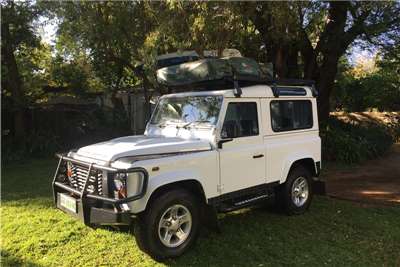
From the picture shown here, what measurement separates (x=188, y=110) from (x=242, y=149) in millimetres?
984

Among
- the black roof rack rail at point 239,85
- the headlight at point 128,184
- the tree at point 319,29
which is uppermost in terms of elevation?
the tree at point 319,29

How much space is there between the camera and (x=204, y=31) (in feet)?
27.1

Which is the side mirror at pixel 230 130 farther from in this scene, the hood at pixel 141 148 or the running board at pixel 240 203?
the running board at pixel 240 203

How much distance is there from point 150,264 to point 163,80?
2.95 m

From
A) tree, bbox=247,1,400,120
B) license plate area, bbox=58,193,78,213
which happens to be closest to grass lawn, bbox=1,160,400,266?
license plate area, bbox=58,193,78,213

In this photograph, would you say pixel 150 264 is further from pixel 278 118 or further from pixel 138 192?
pixel 278 118

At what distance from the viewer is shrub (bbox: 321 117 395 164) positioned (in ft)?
39.0

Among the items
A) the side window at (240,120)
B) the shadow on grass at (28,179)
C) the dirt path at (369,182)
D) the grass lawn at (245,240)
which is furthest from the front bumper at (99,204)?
the dirt path at (369,182)

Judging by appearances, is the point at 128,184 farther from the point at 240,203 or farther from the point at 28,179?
the point at 28,179

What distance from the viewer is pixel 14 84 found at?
12.3 meters

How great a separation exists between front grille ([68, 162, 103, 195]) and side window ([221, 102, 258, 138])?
66.8 inches

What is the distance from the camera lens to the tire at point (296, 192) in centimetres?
642

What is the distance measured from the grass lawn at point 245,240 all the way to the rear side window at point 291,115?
4.63 feet

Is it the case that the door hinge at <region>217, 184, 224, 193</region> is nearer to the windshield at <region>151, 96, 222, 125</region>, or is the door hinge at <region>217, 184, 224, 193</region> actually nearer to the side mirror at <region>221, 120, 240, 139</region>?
the side mirror at <region>221, 120, 240, 139</region>
